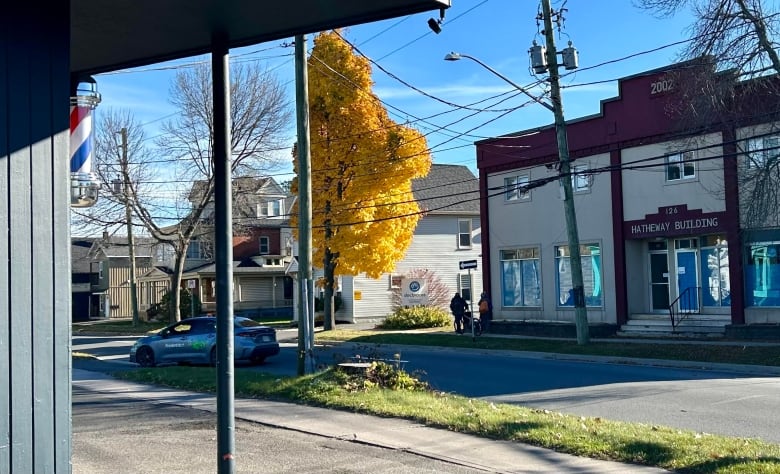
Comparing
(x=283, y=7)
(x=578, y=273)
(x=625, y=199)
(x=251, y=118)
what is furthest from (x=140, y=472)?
(x=251, y=118)

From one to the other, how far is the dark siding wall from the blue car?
19.3 meters

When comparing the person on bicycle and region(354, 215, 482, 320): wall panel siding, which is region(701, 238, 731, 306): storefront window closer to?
the person on bicycle

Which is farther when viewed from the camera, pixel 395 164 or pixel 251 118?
pixel 251 118

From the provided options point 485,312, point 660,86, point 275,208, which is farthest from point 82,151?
point 275,208

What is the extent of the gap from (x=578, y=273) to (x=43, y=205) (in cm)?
2268

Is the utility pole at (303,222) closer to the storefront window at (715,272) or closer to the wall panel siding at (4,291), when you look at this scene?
the wall panel siding at (4,291)

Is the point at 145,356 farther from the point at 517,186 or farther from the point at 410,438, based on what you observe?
the point at 517,186

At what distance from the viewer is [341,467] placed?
8.75m

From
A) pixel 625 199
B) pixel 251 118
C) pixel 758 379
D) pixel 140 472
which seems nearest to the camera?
pixel 140 472

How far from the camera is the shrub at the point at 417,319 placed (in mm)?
38125

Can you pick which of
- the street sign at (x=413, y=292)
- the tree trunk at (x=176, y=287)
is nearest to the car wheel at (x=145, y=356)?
the tree trunk at (x=176, y=287)

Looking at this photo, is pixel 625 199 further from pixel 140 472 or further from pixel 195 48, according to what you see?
pixel 195 48

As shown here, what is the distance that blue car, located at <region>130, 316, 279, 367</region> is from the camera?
23.1 meters

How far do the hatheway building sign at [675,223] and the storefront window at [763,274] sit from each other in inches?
51.2
